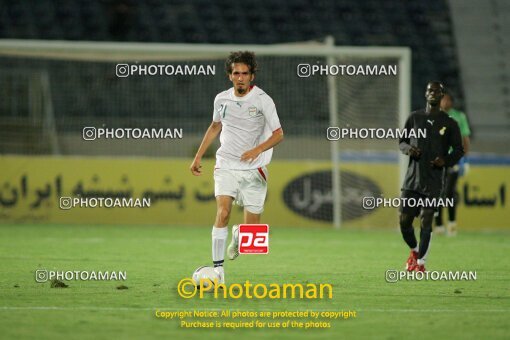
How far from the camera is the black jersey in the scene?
1092 cm

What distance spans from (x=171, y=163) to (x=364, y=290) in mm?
10697

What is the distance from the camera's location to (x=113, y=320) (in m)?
7.34

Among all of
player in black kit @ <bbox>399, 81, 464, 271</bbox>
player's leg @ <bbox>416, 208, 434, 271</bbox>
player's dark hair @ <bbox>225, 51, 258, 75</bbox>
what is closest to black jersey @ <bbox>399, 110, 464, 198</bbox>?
player in black kit @ <bbox>399, 81, 464, 271</bbox>

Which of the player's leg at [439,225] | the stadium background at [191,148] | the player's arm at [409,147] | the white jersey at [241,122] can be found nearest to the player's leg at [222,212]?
the white jersey at [241,122]

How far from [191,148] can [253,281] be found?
10562 millimetres

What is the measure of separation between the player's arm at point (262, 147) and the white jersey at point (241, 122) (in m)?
0.10

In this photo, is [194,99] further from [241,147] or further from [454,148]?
[241,147]

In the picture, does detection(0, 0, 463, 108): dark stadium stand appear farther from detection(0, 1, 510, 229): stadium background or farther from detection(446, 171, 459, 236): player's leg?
detection(446, 171, 459, 236): player's leg

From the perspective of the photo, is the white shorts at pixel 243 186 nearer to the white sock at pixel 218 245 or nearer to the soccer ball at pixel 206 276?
the white sock at pixel 218 245

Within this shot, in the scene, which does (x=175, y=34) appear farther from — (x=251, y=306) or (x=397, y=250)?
(x=251, y=306)

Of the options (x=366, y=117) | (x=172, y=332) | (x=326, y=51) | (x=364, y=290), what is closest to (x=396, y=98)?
(x=366, y=117)

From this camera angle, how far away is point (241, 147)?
9570 mm

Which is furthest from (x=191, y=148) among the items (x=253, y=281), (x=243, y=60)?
(x=243, y=60)

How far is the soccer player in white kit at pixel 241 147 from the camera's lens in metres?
9.38
